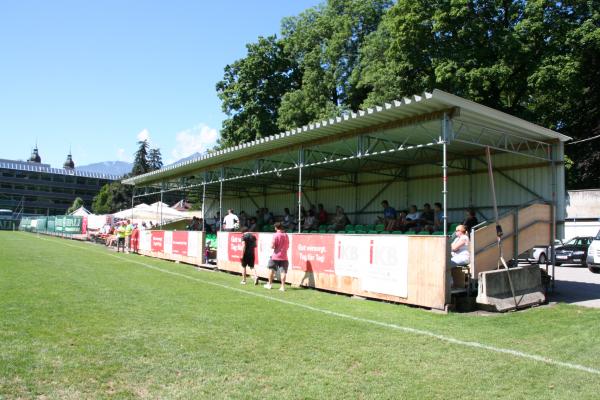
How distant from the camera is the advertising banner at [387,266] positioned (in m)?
11.4

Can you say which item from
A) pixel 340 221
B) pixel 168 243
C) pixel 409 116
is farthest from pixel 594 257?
pixel 168 243

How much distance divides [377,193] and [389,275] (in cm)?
916

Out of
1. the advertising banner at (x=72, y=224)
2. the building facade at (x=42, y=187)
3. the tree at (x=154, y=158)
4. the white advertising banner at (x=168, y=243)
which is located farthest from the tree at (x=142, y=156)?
the white advertising banner at (x=168, y=243)

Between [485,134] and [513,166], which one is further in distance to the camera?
[513,166]

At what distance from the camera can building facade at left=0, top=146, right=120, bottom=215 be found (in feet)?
383

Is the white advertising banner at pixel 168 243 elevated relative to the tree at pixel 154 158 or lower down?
lower down

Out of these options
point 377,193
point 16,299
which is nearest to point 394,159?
point 377,193

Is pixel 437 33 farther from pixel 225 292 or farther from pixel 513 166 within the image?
pixel 225 292

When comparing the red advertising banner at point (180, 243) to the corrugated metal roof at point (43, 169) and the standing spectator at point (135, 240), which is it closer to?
the standing spectator at point (135, 240)

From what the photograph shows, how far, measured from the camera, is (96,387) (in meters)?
4.97

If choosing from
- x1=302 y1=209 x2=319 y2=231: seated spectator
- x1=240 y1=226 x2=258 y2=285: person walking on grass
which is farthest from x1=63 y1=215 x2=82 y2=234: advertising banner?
x1=240 y1=226 x2=258 y2=285: person walking on grass

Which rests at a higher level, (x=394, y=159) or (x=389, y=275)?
(x=394, y=159)

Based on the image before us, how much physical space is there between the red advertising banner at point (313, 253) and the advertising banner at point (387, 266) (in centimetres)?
152

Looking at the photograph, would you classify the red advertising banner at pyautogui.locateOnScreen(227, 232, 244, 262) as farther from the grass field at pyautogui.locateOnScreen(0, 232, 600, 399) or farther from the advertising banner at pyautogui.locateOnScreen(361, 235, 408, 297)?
the grass field at pyautogui.locateOnScreen(0, 232, 600, 399)
